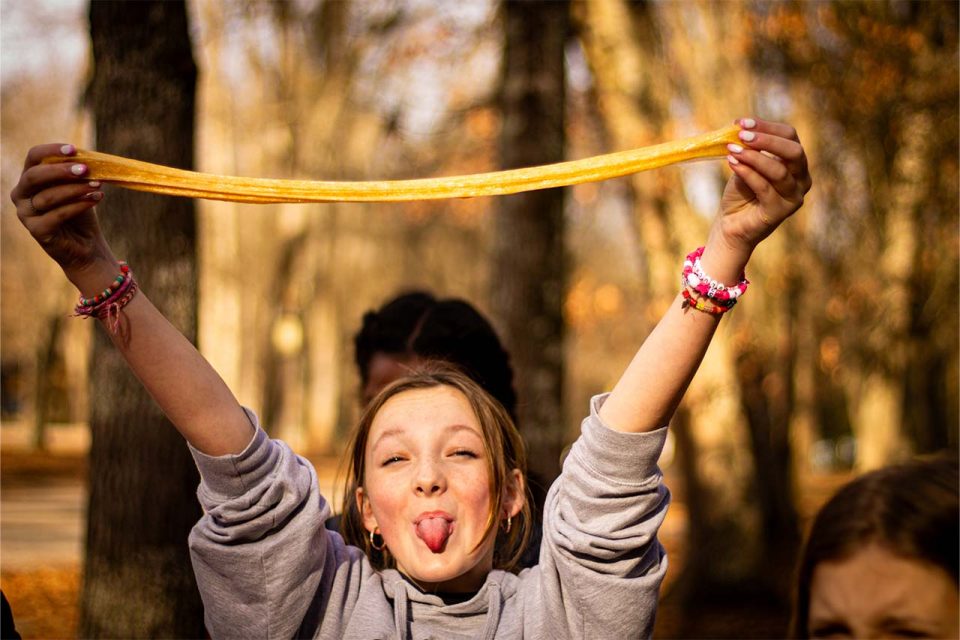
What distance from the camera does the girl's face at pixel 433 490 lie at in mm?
2188

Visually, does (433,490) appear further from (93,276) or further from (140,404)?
(140,404)

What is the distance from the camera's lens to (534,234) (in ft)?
20.0

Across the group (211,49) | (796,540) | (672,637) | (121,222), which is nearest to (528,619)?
(121,222)

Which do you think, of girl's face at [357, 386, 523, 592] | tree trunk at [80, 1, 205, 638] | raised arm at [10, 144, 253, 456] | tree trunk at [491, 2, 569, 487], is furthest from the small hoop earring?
tree trunk at [491, 2, 569, 487]

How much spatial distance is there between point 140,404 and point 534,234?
282 cm

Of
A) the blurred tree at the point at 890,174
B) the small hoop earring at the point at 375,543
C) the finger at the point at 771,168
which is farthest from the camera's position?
the blurred tree at the point at 890,174

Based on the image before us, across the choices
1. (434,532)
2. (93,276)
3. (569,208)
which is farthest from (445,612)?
(569,208)

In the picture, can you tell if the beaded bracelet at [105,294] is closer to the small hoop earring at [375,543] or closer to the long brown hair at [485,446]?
the long brown hair at [485,446]

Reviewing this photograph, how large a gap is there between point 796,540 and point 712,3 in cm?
640

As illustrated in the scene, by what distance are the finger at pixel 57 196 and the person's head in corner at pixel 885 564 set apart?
171cm

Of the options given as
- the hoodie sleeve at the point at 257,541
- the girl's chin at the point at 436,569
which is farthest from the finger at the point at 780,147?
the hoodie sleeve at the point at 257,541

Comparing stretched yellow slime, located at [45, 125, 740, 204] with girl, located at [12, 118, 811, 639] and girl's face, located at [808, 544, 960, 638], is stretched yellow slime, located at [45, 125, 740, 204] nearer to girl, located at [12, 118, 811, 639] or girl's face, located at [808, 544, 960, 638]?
girl, located at [12, 118, 811, 639]

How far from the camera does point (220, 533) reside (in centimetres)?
214

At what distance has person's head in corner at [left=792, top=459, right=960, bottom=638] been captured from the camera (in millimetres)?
2104
